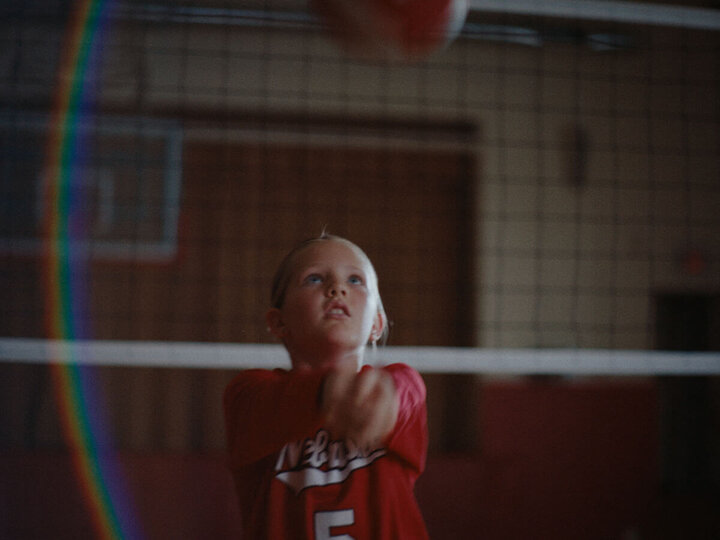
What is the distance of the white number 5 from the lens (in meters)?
0.91

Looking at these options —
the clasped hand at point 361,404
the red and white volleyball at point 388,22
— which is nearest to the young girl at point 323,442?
the clasped hand at point 361,404

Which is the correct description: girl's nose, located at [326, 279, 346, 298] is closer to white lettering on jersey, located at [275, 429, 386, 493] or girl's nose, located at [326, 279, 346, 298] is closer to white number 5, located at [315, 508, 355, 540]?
white lettering on jersey, located at [275, 429, 386, 493]

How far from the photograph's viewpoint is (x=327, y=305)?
35.3 inches

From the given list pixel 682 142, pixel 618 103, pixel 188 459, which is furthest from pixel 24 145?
pixel 682 142

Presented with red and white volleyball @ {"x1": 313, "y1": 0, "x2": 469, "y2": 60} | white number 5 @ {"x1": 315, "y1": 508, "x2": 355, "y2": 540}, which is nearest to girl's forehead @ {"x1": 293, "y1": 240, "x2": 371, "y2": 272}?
white number 5 @ {"x1": 315, "y1": 508, "x2": 355, "y2": 540}

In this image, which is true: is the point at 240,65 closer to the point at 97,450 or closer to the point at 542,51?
the point at 542,51

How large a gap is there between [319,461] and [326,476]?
24 millimetres

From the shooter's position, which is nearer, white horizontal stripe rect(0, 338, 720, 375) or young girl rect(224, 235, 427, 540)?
young girl rect(224, 235, 427, 540)

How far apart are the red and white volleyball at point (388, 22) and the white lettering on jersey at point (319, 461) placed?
1.21 metres

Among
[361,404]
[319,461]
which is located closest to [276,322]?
[319,461]

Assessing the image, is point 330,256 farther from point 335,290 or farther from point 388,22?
point 388,22

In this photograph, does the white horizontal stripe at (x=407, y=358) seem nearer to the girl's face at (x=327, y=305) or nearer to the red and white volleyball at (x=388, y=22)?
the red and white volleyball at (x=388, y=22)

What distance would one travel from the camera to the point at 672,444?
12.9 ft

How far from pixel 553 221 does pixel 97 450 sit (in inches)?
117
